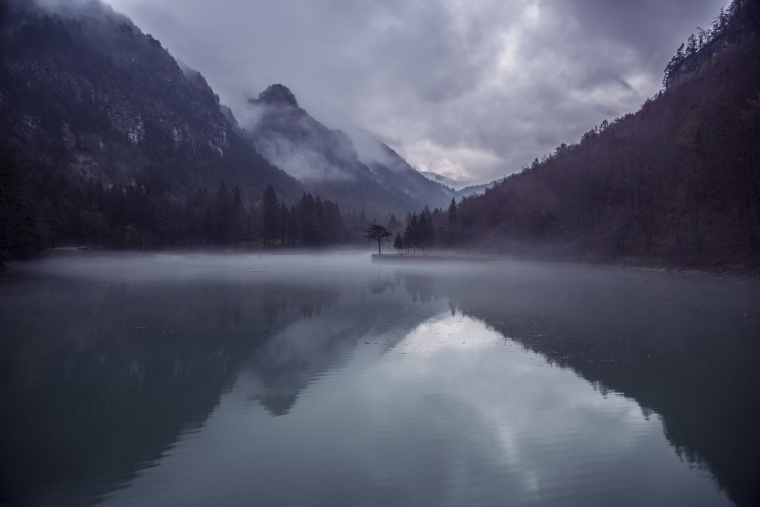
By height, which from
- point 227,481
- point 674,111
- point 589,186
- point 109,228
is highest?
point 674,111

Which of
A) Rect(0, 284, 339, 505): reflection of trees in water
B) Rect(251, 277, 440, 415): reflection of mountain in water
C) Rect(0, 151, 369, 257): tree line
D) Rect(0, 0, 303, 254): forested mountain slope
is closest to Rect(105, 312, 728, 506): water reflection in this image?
Rect(251, 277, 440, 415): reflection of mountain in water

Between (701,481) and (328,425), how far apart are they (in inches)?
266

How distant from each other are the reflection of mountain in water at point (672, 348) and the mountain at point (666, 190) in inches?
582

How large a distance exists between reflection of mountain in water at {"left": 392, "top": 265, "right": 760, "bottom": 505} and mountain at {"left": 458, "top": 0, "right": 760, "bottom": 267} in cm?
1478

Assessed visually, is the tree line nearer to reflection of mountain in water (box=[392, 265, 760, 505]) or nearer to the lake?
the lake

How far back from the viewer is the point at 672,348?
15148 millimetres

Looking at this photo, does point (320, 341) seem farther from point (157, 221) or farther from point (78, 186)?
point (78, 186)

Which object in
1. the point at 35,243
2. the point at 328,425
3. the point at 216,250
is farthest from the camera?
the point at 216,250

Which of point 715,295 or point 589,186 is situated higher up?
point 589,186

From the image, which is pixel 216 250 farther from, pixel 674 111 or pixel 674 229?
pixel 674 111

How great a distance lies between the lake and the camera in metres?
6.95

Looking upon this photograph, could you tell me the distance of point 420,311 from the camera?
24.1 meters

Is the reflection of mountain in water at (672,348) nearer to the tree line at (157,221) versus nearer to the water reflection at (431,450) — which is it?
the water reflection at (431,450)

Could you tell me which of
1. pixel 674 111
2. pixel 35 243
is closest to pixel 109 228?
pixel 35 243
